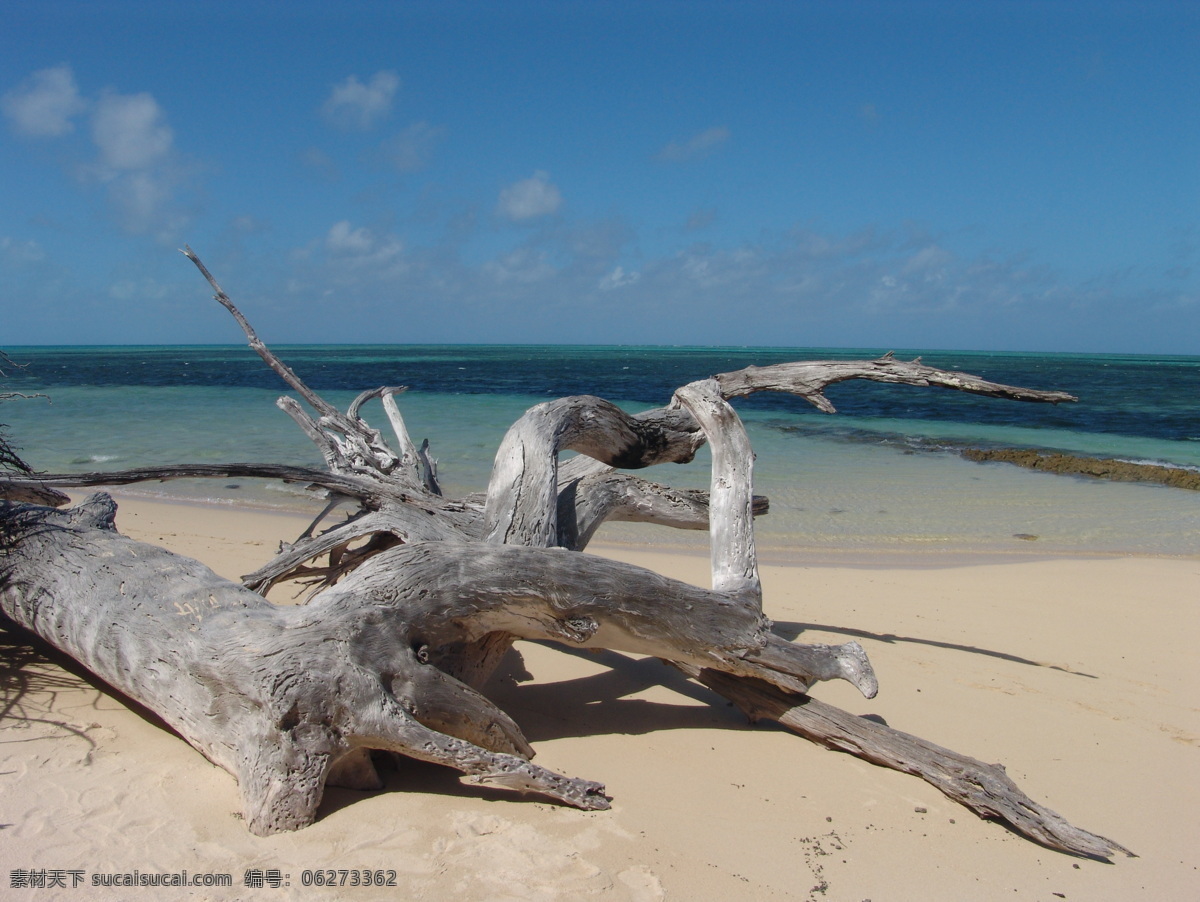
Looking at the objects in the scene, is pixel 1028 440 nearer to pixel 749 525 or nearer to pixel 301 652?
pixel 749 525

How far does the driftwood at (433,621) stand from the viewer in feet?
8.36

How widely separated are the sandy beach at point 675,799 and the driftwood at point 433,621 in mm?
144

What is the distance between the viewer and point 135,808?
2.57 m

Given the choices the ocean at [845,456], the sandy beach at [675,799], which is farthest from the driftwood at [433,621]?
the ocean at [845,456]

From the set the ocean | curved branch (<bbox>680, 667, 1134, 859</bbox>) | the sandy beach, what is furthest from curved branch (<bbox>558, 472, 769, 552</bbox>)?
the ocean

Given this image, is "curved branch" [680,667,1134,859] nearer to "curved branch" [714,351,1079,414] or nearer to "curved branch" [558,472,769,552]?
"curved branch" [558,472,769,552]

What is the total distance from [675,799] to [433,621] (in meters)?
1.16

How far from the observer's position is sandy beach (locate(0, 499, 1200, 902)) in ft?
7.74

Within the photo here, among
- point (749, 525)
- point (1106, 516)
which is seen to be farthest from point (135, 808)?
point (1106, 516)

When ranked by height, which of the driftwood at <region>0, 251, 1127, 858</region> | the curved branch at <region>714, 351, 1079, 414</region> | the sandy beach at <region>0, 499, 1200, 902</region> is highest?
the curved branch at <region>714, 351, 1079, 414</region>

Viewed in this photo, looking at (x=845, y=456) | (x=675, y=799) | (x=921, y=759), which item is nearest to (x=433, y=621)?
(x=675, y=799)

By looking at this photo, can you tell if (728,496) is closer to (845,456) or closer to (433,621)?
(433,621)

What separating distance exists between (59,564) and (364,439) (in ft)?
5.69

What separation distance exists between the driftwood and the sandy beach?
0.14 metres
